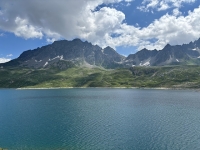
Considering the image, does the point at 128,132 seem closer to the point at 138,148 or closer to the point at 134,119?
the point at 138,148

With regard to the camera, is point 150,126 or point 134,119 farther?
point 134,119

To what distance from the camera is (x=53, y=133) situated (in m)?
73.2

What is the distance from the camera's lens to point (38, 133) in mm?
73000

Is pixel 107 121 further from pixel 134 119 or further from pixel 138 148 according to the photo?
pixel 138 148

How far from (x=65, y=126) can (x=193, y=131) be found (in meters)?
50.7

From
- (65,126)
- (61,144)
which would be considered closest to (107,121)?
(65,126)

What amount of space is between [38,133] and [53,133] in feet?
17.9

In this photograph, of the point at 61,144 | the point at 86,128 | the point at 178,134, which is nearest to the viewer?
the point at 61,144

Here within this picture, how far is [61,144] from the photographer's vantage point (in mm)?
60844

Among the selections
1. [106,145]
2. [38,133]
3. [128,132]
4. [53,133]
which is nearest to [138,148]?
[106,145]

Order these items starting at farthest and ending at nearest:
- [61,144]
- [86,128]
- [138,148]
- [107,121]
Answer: [107,121] < [86,128] < [61,144] < [138,148]

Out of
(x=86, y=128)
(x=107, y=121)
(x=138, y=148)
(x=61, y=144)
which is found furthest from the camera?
(x=107, y=121)

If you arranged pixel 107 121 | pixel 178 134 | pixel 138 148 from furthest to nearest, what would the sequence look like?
pixel 107 121 < pixel 178 134 < pixel 138 148

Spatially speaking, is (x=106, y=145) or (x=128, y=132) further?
(x=128, y=132)
